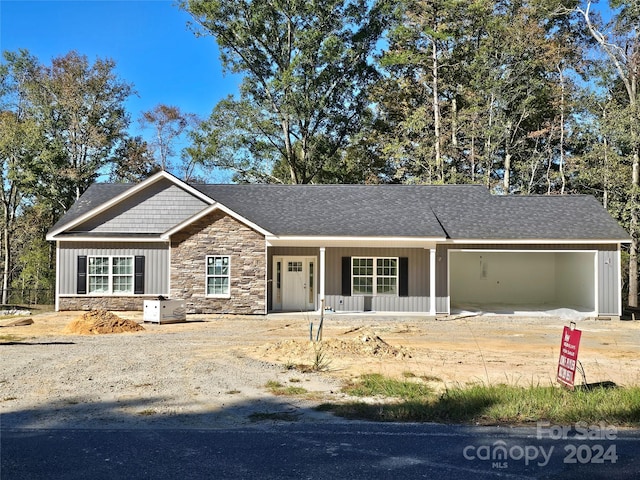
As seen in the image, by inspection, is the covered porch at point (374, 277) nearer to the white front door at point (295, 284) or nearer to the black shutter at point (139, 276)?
the white front door at point (295, 284)

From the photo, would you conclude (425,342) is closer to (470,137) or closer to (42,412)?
(42,412)

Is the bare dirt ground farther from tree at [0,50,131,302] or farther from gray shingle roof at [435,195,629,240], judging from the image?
tree at [0,50,131,302]

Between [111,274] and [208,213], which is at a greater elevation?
[208,213]

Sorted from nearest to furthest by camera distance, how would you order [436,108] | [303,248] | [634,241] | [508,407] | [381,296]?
[508,407] → [381,296] → [303,248] → [634,241] → [436,108]

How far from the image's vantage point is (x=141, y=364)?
1119 centimetres

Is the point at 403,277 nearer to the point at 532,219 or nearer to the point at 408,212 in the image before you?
the point at 408,212

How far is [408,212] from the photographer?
73.4 feet

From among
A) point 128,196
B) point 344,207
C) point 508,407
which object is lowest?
point 508,407

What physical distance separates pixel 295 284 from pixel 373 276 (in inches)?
113

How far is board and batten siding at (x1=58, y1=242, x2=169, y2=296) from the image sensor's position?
69.7 feet

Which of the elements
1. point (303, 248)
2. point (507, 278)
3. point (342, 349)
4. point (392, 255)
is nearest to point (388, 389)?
point (342, 349)

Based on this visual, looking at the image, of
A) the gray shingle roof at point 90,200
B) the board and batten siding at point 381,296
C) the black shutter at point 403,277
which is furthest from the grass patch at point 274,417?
the gray shingle roof at point 90,200

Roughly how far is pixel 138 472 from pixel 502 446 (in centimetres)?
366

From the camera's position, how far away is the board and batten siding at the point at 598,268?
2045cm
